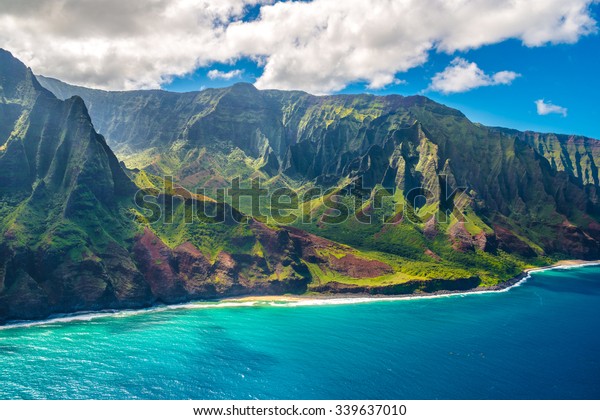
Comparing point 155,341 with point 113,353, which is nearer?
point 113,353

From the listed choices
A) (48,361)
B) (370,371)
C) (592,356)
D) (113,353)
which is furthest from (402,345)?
(48,361)

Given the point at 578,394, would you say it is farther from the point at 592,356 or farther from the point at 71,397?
the point at 71,397

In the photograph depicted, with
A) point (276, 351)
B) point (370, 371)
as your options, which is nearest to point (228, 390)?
point (276, 351)

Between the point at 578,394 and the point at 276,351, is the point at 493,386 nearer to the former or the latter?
the point at 578,394

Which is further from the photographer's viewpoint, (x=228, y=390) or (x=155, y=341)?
(x=155, y=341)
